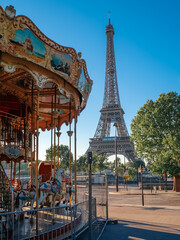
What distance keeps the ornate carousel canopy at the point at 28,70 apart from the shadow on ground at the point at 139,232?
484 cm

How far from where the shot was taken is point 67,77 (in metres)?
8.91

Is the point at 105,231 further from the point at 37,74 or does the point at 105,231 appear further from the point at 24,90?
the point at 24,90

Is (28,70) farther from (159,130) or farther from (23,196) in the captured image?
(159,130)

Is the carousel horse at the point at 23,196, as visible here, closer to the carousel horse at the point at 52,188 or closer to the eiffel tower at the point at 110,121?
the carousel horse at the point at 52,188

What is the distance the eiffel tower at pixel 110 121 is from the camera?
207ft

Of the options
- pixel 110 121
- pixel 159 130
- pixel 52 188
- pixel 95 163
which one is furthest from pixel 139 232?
pixel 110 121

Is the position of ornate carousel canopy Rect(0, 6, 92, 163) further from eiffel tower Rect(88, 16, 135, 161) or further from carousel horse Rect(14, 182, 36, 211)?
eiffel tower Rect(88, 16, 135, 161)

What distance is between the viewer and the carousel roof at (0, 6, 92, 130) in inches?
274

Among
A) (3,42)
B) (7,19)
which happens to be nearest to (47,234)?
(3,42)

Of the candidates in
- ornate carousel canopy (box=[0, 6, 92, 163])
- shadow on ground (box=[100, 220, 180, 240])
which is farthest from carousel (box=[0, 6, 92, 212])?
shadow on ground (box=[100, 220, 180, 240])

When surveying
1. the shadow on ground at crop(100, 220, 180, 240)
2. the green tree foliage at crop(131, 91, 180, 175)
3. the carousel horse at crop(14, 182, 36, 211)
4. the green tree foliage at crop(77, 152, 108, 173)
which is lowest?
the green tree foliage at crop(77, 152, 108, 173)

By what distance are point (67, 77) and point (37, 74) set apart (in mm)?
1249

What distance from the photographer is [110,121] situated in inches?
2793

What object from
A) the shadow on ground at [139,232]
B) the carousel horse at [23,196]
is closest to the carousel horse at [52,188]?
the carousel horse at [23,196]
